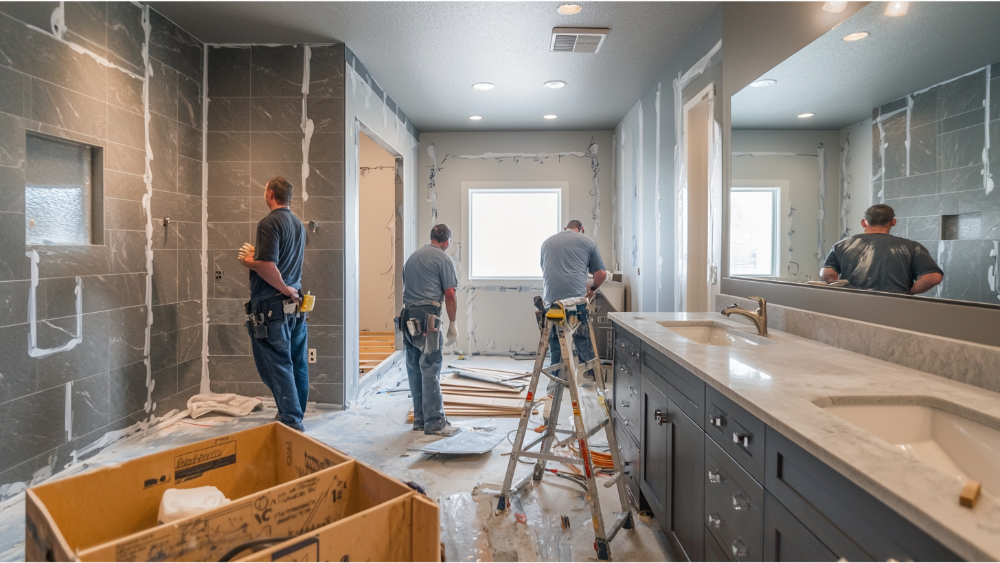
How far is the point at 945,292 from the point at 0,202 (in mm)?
3482

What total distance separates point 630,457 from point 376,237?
534 cm

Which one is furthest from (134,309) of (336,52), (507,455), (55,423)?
(507,455)

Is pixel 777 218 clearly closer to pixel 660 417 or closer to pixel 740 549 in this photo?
pixel 660 417

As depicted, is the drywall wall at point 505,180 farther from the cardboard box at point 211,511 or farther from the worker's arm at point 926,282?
the cardboard box at point 211,511

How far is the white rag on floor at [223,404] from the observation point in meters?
3.50

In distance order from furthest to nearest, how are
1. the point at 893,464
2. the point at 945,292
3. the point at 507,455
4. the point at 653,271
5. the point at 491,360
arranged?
the point at 491,360, the point at 653,271, the point at 507,455, the point at 945,292, the point at 893,464

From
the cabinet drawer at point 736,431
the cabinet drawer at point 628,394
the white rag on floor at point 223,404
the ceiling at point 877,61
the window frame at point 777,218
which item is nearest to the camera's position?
the cabinet drawer at point 736,431

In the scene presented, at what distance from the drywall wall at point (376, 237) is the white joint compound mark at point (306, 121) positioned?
3.19 meters

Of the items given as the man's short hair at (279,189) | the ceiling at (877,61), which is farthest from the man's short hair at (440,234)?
the ceiling at (877,61)

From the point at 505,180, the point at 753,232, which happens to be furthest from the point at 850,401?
the point at 505,180

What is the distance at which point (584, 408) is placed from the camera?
2.19 metres

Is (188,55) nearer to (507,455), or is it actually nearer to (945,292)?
(507,455)

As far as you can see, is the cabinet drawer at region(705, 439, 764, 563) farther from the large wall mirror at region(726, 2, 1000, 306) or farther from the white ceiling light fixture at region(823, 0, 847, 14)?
the white ceiling light fixture at region(823, 0, 847, 14)

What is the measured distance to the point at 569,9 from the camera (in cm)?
303
